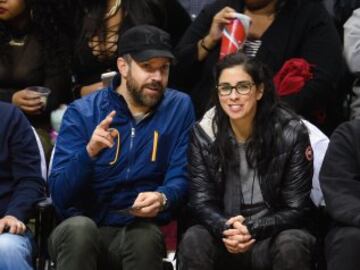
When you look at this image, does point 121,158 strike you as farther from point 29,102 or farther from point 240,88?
point 29,102

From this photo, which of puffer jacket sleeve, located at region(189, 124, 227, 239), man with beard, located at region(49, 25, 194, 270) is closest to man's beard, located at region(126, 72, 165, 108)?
man with beard, located at region(49, 25, 194, 270)

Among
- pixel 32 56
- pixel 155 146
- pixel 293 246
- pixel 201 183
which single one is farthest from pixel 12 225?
pixel 32 56

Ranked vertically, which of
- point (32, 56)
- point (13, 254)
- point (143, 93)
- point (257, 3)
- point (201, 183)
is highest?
point (257, 3)

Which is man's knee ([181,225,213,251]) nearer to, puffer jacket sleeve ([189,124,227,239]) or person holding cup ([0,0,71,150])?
puffer jacket sleeve ([189,124,227,239])

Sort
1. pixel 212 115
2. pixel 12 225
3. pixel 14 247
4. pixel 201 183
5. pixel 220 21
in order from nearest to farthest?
pixel 14 247 → pixel 12 225 → pixel 201 183 → pixel 212 115 → pixel 220 21

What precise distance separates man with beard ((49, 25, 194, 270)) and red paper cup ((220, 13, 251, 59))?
505 mm

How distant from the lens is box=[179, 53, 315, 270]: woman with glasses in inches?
143

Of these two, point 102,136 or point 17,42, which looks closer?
point 102,136

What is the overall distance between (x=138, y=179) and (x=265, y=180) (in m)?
0.57

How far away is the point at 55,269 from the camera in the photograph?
3691mm

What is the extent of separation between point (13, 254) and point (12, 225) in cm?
16

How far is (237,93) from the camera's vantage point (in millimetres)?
3777

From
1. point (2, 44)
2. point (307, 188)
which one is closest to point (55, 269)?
point (307, 188)

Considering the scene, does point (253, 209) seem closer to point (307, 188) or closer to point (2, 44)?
point (307, 188)
